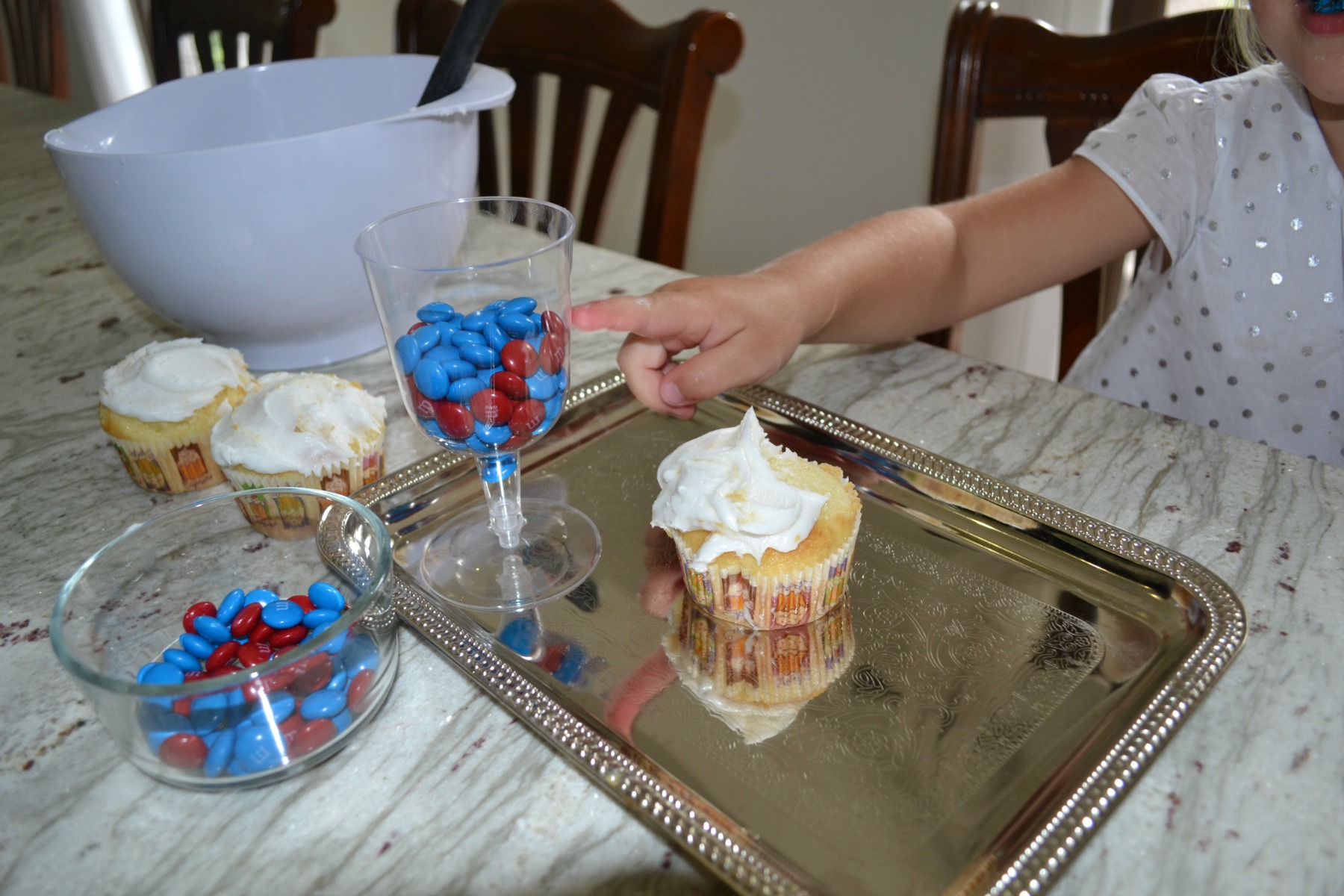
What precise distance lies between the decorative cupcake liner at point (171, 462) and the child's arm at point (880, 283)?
1.09ft

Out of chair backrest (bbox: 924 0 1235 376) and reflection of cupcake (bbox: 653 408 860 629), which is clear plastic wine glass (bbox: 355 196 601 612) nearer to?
reflection of cupcake (bbox: 653 408 860 629)

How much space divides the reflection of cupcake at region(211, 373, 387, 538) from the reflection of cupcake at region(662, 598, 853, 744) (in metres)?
0.28

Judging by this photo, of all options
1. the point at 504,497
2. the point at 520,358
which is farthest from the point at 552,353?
the point at 504,497

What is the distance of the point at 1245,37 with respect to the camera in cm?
89

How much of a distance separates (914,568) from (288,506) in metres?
0.42

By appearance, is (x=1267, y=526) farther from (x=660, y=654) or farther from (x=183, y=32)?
(x=183, y=32)

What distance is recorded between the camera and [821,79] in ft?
6.20

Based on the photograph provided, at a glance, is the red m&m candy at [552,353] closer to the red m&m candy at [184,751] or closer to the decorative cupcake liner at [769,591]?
the decorative cupcake liner at [769,591]

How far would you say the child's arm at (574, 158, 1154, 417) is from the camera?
0.76 meters

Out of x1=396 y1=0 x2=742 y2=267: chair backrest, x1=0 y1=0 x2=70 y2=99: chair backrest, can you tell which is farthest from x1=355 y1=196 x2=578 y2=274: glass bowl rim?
x1=0 y1=0 x2=70 y2=99: chair backrest

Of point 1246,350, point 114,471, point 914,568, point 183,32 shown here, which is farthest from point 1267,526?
point 183,32

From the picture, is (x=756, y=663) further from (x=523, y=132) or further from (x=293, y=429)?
(x=523, y=132)

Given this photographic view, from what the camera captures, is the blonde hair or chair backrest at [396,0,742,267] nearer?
the blonde hair

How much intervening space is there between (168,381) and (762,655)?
492 mm
